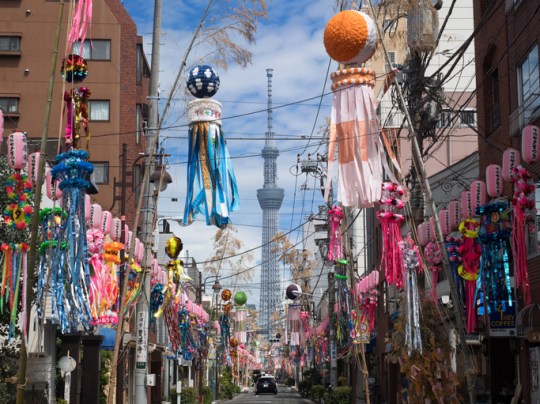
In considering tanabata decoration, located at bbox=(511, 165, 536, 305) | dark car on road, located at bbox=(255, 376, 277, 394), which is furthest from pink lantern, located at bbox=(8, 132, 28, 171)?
dark car on road, located at bbox=(255, 376, 277, 394)

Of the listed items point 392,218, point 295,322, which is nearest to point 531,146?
point 392,218

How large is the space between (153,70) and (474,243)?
844cm

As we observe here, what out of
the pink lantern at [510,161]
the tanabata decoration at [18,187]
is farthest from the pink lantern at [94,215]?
the pink lantern at [510,161]

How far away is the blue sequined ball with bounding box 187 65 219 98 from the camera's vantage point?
15742 mm

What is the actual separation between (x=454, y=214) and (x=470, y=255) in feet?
4.57

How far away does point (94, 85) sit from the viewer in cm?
4550

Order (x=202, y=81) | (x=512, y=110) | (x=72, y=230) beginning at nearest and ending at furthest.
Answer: (x=72, y=230), (x=202, y=81), (x=512, y=110)

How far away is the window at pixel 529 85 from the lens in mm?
20641

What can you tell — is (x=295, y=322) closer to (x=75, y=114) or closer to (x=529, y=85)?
(x=529, y=85)

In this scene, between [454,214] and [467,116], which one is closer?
[454,214]

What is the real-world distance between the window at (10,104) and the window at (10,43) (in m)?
2.71

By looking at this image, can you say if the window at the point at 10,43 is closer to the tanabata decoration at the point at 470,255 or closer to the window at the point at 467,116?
the window at the point at 467,116

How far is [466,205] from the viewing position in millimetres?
19578

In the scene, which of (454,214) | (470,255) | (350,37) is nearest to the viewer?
(350,37)
